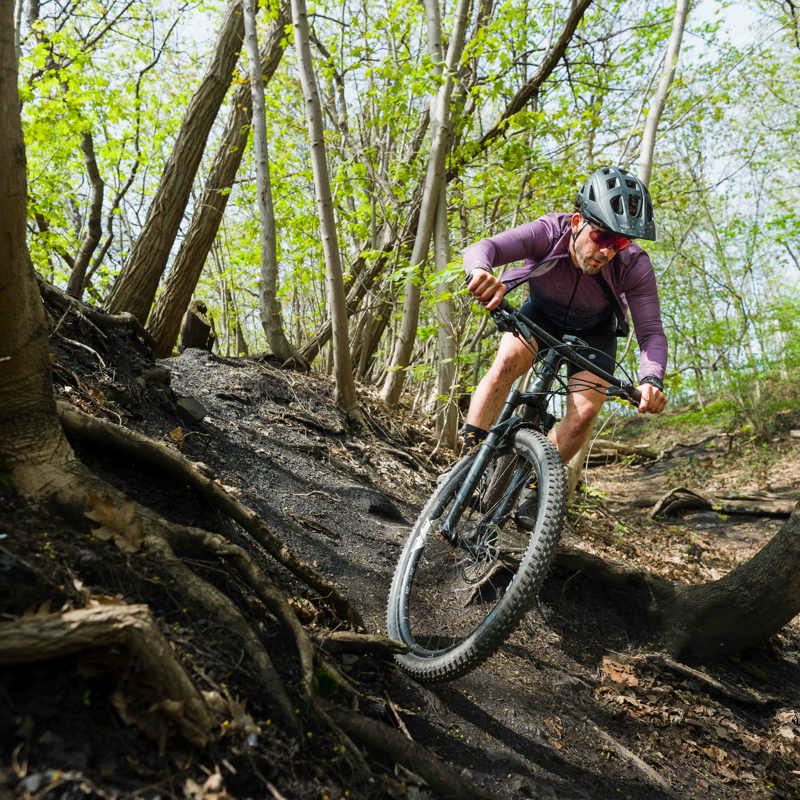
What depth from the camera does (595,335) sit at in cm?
382

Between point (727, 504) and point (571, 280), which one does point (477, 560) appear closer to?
point (571, 280)

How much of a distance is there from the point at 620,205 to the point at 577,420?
4.33ft

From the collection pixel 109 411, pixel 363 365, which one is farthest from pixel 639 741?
pixel 363 365

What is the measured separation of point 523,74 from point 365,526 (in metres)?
7.63

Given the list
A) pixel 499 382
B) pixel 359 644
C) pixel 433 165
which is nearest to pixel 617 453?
pixel 433 165

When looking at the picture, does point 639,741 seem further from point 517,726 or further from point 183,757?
point 183,757

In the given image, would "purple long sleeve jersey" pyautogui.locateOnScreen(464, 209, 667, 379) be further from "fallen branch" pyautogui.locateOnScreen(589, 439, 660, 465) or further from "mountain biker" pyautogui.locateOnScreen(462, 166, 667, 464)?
"fallen branch" pyautogui.locateOnScreen(589, 439, 660, 465)

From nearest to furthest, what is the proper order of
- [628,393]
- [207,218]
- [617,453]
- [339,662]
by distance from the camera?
[339,662]
[628,393]
[207,218]
[617,453]

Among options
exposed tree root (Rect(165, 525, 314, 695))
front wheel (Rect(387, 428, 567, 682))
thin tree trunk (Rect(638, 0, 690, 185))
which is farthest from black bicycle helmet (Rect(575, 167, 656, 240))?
thin tree trunk (Rect(638, 0, 690, 185))

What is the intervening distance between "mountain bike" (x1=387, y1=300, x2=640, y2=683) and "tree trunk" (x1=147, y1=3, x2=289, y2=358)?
5393 mm

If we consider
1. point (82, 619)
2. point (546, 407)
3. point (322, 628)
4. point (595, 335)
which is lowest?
point (322, 628)

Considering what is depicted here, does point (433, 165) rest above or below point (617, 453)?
above

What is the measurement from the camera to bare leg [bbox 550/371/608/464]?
3.68 m

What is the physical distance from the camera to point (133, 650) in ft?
4.67
